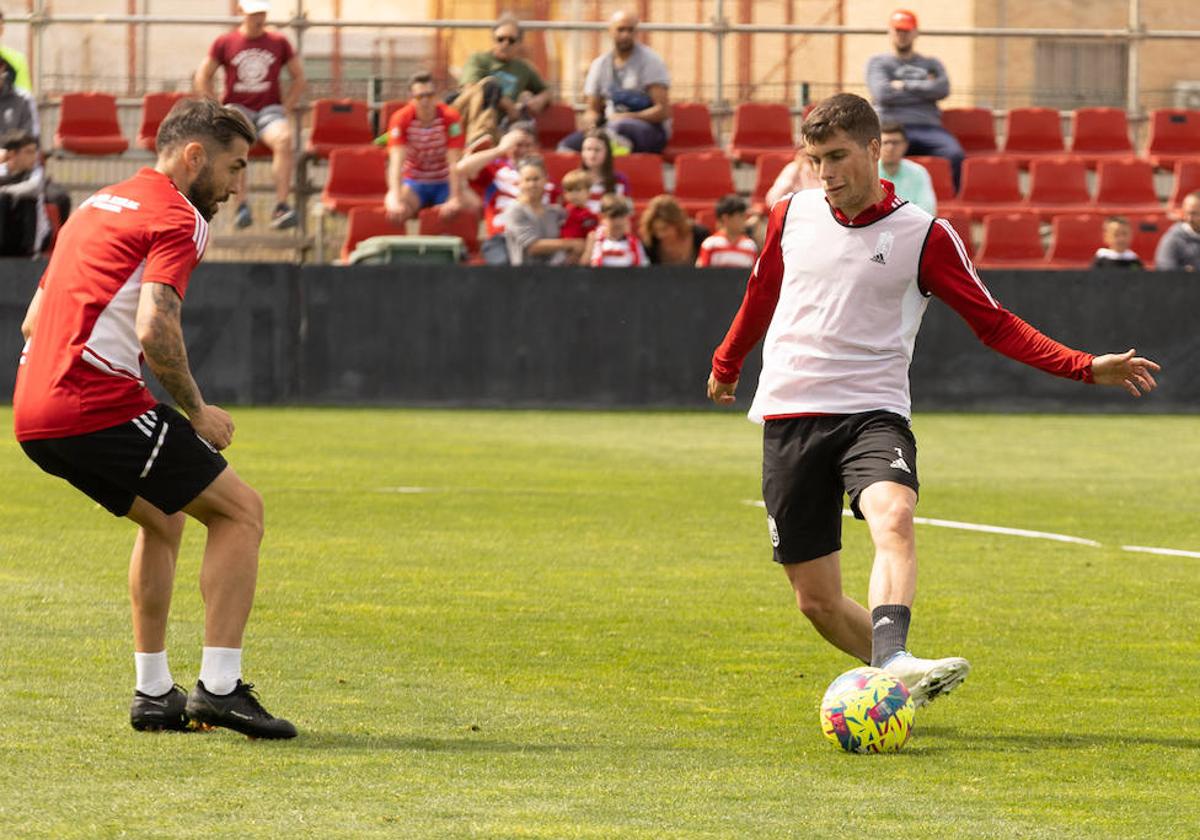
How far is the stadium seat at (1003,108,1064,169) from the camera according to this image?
2478 cm

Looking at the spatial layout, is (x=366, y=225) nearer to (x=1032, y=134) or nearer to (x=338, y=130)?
(x=338, y=130)

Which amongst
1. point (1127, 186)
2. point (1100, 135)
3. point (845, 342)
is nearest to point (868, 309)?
point (845, 342)

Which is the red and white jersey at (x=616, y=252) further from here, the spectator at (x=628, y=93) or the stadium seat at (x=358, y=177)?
the stadium seat at (x=358, y=177)

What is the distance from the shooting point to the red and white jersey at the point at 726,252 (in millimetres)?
19609

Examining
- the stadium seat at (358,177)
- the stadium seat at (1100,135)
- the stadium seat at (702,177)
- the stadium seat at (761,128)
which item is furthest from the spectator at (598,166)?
the stadium seat at (1100,135)

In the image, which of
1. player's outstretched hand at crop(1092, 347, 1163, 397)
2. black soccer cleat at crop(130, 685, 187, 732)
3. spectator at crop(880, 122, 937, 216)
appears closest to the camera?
black soccer cleat at crop(130, 685, 187, 732)

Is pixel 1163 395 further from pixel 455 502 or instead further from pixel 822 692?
pixel 822 692

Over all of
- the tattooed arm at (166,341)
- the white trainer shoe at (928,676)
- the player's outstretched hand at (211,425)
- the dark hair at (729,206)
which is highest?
the tattooed arm at (166,341)

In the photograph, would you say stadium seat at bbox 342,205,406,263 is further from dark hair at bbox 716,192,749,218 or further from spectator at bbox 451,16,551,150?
dark hair at bbox 716,192,749,218

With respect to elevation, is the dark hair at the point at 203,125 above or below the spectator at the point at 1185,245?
above

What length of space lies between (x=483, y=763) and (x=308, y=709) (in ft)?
3.09

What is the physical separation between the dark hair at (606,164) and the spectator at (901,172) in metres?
2.74

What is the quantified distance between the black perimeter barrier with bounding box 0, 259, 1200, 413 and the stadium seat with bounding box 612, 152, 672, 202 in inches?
105

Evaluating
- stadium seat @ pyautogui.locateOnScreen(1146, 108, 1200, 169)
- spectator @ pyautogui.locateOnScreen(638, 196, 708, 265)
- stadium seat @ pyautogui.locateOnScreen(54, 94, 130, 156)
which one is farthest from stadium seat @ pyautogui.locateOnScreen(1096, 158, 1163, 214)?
stadium seat @ pyautogui.locateOnScreen(54, 94, 130, 156)
